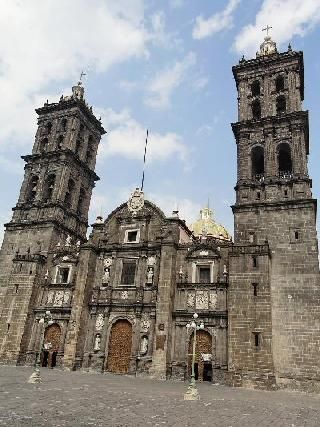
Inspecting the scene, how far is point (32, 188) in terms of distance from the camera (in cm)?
3900

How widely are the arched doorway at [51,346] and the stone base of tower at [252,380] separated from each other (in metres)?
13.5

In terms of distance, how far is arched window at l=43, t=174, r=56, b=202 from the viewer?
3784cm

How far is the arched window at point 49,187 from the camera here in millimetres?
37844

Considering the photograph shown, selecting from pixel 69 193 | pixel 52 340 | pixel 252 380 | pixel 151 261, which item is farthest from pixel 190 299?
pixel 69 193

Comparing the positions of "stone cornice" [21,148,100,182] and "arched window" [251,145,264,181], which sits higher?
"stone cornice" [21,148,100,182]

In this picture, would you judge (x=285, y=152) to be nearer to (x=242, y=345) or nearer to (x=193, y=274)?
(x=193, y=274)

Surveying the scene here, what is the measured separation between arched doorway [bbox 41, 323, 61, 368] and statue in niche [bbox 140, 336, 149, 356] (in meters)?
6.86

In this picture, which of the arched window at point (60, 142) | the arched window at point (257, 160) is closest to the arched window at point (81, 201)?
the arched window at point (60, 142)

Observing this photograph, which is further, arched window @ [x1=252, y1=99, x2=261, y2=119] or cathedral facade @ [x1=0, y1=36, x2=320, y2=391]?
arched window @ [x1=252, y1=99, x2=261, y2=119]

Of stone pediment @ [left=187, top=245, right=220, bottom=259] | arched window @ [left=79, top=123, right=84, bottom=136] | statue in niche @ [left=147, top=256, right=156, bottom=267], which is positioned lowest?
statue in niche @ [left=147, top=256, right=156, bottom=267]

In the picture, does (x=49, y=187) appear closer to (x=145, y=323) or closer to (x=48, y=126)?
(x=48, y=126)

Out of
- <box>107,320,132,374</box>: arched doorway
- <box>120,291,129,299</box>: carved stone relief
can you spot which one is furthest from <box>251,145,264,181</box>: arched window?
<box>107,320,132,374</box>: arched doorway

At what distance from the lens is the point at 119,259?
31359 mm

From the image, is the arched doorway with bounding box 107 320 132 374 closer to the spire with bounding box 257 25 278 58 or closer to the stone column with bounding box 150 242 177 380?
the stone column with bounding box 150 242 177 380
